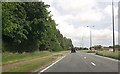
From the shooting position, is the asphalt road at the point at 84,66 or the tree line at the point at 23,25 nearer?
the asphalt road at the point at 84,66

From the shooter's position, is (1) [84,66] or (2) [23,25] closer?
(1) [84,66]

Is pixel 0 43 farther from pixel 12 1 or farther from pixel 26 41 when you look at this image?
pixel 26 41

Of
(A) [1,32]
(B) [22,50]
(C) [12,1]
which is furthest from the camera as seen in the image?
(B) [22,50]

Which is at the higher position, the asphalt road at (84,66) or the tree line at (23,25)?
the tree line at (23,25)

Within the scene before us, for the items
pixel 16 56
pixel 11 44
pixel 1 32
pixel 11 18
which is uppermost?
pixel 11 18

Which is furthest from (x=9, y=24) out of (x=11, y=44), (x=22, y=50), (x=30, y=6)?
(x=30, y=6)

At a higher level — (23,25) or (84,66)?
(23,25)

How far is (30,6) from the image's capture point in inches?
1002

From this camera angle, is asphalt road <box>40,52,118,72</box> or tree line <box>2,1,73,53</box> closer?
asphalt road <box>40,52,118,72</box>

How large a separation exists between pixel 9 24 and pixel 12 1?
351 centimetres

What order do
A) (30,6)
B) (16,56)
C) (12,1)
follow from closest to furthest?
(12,1) < (16,56) < (30,6)

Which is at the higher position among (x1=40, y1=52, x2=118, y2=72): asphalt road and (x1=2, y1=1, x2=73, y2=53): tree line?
(x1=2, y1=1, x2=73, y2=53): tree line

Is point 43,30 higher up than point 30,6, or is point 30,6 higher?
point 30,6

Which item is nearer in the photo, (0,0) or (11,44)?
(0,0)
